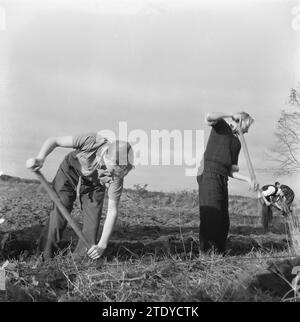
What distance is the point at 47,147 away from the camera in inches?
157

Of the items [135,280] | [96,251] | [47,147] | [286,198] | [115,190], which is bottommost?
[135,280]

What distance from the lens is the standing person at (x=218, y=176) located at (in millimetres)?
4422

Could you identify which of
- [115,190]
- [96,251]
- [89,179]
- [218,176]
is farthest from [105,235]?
[218,176]

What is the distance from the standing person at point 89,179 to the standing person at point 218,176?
74cm

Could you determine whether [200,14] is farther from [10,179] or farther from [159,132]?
[10,179]

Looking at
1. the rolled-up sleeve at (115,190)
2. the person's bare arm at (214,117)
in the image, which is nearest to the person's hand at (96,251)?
the rolled-up sleeve at (115,190)

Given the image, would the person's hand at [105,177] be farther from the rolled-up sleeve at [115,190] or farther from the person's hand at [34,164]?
the person's hand at [34,164]

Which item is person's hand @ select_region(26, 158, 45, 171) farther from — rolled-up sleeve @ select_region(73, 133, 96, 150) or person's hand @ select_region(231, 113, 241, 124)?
person's hand @ select_region(231, 113, 241, 124)

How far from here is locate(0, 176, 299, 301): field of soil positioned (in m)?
3.81

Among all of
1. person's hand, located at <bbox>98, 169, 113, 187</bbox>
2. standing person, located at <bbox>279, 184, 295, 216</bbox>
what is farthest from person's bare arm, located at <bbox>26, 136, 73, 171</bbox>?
standing person, located at <bbox>279, 184, 295, 216</bbox>

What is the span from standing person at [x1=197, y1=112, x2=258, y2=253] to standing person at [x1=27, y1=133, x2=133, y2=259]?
744 mm

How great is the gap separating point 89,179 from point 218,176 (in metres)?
1.07

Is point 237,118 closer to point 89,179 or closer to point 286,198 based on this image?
point 286,198
